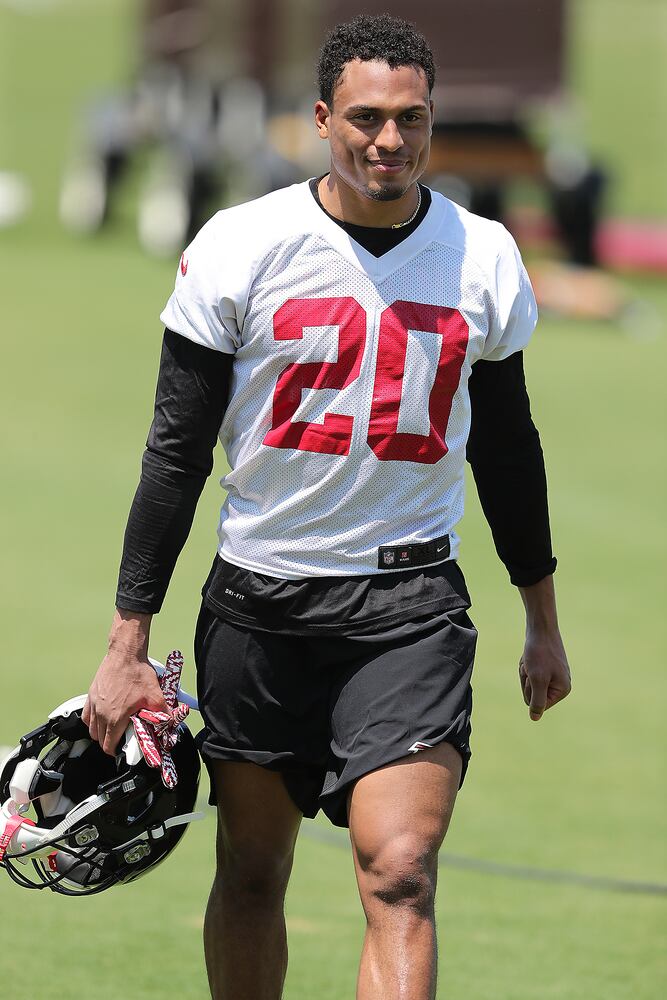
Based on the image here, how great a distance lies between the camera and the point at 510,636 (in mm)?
7211

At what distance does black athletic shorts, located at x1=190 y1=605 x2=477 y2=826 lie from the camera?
122 inches

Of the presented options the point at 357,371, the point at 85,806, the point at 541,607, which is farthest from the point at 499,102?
the point at 85,806

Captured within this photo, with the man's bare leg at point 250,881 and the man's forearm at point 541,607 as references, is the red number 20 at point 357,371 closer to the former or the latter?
the man's forearm at point 541,607

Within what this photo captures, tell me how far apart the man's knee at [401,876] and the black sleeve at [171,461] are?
635 mm

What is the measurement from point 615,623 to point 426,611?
14.5 feet

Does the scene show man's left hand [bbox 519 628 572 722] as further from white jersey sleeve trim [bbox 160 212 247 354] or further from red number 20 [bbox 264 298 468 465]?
white jersey sleeve trim [bbox 160 212 247 354]

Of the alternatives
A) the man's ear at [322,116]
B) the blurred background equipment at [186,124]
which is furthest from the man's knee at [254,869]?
the blurred background equipment at [186,124]

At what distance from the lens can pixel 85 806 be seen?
3.19m

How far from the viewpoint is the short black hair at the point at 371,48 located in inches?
123

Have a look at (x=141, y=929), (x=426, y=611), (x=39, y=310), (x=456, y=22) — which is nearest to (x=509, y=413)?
(x=426, y=611)

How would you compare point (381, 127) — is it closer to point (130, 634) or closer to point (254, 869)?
point (130, 634)

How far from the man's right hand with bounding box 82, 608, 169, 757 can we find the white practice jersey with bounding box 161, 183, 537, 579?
26 centimetres

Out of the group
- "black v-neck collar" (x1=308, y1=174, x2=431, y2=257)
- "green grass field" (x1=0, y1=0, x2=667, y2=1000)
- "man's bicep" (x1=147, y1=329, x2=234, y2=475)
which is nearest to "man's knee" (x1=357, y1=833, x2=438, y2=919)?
"man's bicep" (x1=147, y1=329, x2=234, y2=475)

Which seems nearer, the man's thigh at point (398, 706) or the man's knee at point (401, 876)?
the man's knee at point (401, 876)
